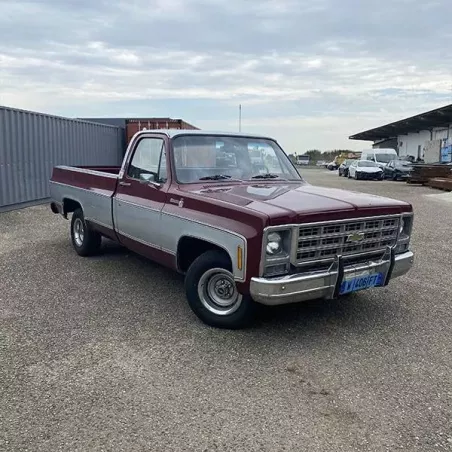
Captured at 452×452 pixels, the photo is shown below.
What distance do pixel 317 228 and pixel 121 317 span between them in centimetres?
218

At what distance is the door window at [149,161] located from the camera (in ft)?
18.0

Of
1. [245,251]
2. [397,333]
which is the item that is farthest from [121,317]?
[397,333]

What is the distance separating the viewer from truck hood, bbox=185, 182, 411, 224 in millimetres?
4102

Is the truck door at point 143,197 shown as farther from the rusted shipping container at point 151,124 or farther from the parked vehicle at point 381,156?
the parked vehicle at point 381,156

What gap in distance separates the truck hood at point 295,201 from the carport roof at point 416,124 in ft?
118

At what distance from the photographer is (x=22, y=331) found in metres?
4.50

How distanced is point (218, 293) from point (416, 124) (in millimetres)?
49466

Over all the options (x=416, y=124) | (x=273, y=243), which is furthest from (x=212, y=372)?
(x=416, y=124)

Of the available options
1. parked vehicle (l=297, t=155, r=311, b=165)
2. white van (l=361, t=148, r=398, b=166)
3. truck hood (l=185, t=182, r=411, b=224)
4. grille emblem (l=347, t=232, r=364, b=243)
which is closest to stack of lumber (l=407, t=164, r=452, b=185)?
white van (l=361, t=148, r=398, b=166)

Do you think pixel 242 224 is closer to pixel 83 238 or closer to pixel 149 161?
pixel 149 161

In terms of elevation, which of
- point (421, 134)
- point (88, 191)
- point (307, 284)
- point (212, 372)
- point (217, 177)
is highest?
point (421, 134)

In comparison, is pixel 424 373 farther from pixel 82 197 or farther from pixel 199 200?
pixel 82 197

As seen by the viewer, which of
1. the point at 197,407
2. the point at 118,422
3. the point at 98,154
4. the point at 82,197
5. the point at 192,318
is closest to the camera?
the point at 118,422

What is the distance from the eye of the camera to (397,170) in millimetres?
31312
